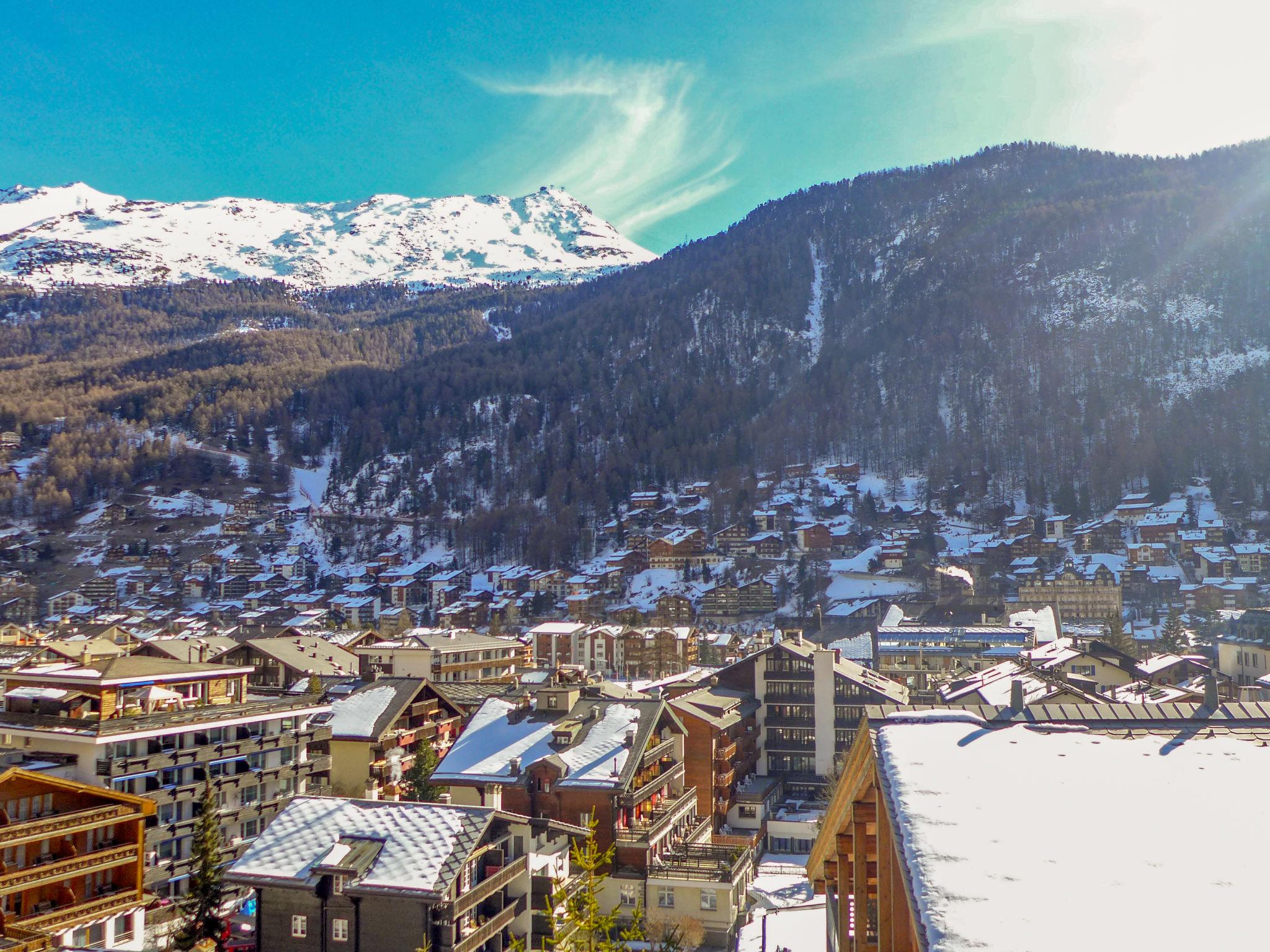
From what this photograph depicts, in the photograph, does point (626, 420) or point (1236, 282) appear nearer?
point (1236, 282)

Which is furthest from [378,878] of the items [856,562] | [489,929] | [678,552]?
[678,552]

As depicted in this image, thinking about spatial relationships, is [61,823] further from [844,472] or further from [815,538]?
[844,472]

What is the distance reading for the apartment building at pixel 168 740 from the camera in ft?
69.5

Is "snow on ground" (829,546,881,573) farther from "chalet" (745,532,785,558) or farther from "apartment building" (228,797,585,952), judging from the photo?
"apartment building" (228,797,585,952)

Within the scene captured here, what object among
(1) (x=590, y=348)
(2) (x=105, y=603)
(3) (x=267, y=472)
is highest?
(1) (x=590, y=348)

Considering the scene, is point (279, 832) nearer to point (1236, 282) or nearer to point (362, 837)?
point (362, 837)

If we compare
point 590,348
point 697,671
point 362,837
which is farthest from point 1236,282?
point 362,837

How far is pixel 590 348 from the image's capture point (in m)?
197

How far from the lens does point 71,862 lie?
18.1 meters

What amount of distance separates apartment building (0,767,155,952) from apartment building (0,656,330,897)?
1.12 meters

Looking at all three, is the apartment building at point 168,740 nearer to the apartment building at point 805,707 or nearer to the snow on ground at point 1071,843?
the apartment building at point 805,707

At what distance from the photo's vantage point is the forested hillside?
5271 inches

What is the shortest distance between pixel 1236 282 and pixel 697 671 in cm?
14414

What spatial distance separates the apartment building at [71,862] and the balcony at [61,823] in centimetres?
2
